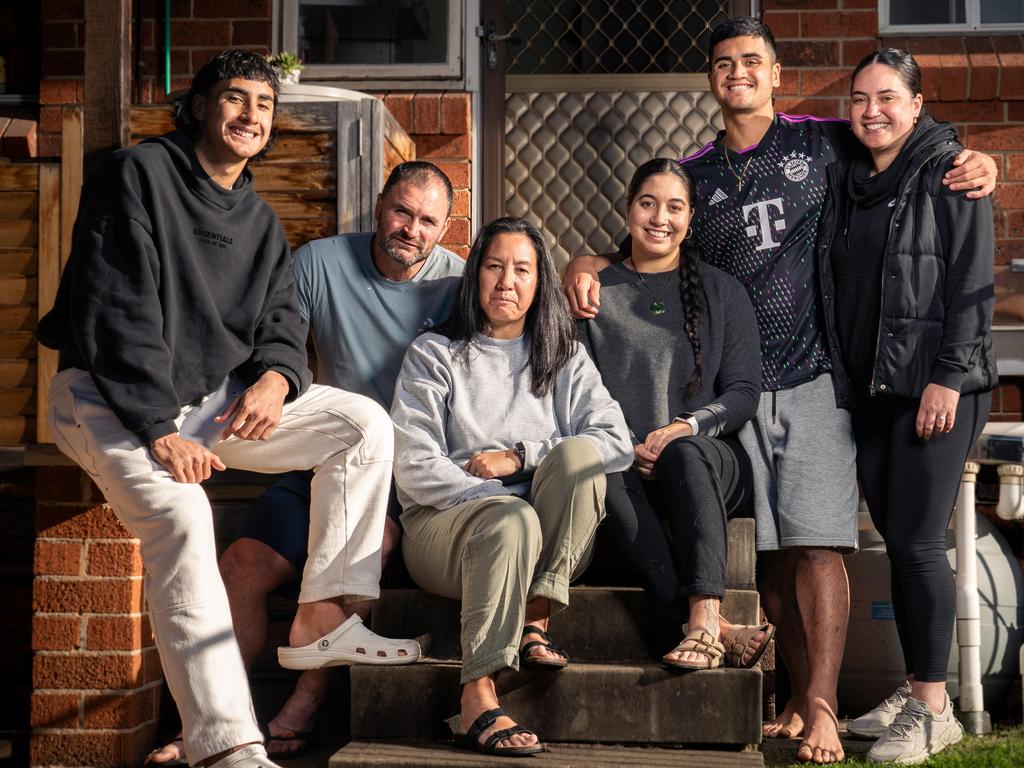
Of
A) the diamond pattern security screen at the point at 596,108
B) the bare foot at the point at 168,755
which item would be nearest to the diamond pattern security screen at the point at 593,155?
the diamond pattern security screen at the point at 596,108

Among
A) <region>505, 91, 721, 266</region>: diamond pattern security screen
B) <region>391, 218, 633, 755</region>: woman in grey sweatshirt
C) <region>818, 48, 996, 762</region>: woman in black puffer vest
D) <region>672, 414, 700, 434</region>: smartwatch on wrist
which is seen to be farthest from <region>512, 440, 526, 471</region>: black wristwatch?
<region>505, 91, 721, 266</region>: diamond pattern security screen

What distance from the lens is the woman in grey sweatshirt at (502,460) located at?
2967 mm

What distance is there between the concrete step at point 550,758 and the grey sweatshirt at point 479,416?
64cm

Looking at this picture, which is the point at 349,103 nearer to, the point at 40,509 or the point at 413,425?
the point at 413,425

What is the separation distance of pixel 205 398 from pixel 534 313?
96 cm

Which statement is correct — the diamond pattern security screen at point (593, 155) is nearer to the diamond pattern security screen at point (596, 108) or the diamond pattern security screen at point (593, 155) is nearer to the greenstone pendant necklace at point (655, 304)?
the diamond pattern security screen at point (596, 108)

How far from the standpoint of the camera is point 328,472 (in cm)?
316

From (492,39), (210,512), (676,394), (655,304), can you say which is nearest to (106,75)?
(210,512)

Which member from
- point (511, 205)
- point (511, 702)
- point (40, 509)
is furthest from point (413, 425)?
point (511, 205)

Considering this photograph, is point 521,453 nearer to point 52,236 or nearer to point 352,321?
point 352,321

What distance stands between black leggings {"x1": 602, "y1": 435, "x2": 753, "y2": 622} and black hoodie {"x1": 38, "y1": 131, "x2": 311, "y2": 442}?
94cm

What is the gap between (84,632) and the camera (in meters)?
3.57

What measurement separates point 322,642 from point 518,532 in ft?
1.92

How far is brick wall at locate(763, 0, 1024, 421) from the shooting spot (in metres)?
5.16
